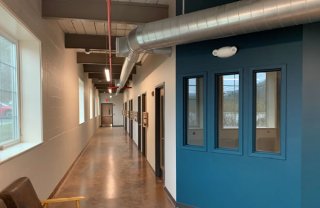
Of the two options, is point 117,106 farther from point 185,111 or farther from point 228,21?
point 228,21

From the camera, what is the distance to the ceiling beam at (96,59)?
7.02 meters

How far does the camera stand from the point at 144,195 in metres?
4.32

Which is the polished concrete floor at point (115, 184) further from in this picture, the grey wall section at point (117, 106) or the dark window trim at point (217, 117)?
the grey wall section at point (117, 106)

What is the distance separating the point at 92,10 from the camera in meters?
3.62

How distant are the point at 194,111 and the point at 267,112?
1086 millimetres

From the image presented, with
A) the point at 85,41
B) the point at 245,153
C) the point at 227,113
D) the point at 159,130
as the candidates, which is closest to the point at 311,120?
the point at 245,153

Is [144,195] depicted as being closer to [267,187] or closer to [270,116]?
[267,187]

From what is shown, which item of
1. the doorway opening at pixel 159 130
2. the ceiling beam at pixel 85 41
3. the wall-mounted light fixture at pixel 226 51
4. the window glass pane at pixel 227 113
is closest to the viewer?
the wall-mounted light fixture at pixel 226 51

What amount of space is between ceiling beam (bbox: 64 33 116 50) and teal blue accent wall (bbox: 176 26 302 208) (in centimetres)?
231

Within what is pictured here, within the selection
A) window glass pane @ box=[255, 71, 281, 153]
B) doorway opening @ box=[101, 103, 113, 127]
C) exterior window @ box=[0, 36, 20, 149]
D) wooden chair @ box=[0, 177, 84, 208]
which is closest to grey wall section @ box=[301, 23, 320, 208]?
window glass pane @ box=[255, 71, 281, 153]

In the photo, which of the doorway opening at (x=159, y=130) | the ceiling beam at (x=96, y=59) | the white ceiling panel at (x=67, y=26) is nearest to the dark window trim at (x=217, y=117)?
the doorway opening at (x=159, y=130)

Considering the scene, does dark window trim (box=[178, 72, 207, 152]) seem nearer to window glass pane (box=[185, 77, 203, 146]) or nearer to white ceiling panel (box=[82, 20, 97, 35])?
window glass pane (box=[185, 77, 203, 146])

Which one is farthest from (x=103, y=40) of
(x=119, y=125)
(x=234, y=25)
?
(x=119, y=125)

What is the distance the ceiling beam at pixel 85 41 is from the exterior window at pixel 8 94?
2.23 metres
